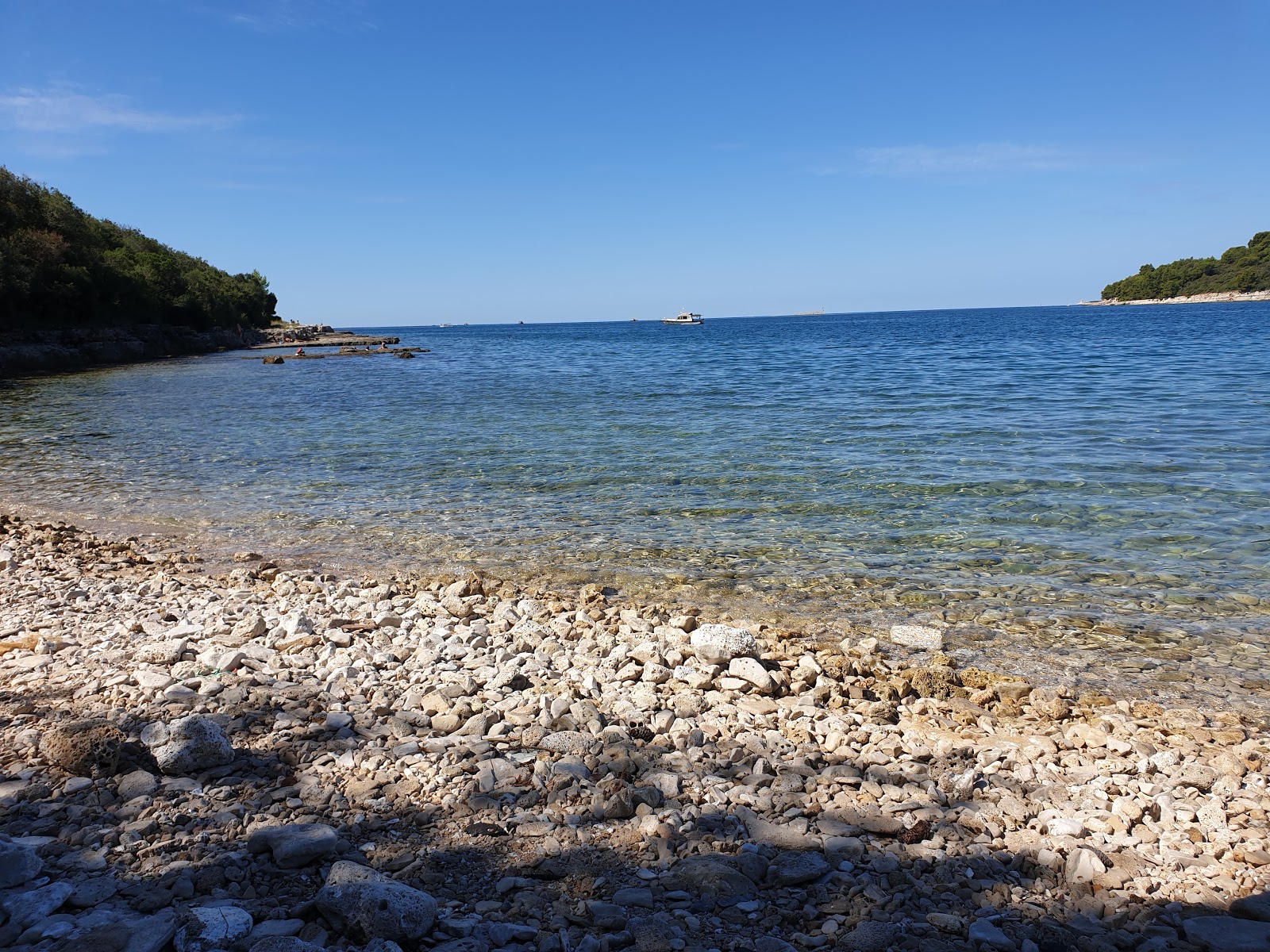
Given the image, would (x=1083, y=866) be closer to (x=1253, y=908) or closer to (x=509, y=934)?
(x=1253, y=908)

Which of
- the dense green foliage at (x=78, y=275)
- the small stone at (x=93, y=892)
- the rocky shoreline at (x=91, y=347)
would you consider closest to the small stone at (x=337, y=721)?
the small stone at (x=93, y=892)

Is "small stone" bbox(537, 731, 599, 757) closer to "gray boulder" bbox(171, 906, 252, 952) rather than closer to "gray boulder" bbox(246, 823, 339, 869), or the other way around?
"gray boulder" bbox(246, 823, 339, 869)

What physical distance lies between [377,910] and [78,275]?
60340 millimetres

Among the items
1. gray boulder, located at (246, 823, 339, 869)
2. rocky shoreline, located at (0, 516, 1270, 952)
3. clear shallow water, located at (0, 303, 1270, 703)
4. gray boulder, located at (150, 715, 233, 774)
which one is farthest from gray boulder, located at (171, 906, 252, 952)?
clear shallow water, located at (0, 303, 1270, 703)

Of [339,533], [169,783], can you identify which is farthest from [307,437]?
[169,783]

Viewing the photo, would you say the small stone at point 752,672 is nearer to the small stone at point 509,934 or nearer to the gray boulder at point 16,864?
the small stone at point 509,934

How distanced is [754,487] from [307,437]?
12.8 meters

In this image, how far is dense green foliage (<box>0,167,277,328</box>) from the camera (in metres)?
46.7

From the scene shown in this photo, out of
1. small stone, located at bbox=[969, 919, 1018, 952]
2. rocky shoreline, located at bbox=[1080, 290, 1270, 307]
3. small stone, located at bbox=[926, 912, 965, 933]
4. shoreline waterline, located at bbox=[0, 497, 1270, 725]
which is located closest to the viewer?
small stone, located at bbox=[969, 919, 1018, 952]

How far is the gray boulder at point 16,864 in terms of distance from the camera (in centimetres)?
332

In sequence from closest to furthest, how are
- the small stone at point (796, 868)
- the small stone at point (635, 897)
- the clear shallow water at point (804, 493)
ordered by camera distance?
the small stone at point (635, 897) < the small stone at point (796, 868) < the clear shallow water at point (804, 493)

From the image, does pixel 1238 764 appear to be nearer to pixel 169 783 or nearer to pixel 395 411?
pixel 169 783

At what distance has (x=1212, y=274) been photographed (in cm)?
17000

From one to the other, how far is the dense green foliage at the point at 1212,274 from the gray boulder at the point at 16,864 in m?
196
